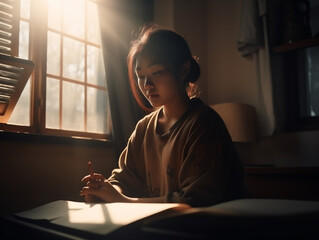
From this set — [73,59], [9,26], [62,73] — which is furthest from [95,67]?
[9,26]

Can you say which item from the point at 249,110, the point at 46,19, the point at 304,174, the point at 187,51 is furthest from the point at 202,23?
the point at 187,51

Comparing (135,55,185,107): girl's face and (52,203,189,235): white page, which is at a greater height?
(135,55,185,107): girl's face

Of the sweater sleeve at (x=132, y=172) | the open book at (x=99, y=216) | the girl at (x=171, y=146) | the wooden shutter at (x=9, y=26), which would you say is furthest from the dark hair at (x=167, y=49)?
the wooden shutter at (x=9, y=26)

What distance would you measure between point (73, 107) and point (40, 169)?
59 cm

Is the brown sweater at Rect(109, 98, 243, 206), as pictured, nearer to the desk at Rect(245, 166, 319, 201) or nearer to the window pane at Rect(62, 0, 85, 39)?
the desk at Rect(245, 166, 319, 201)

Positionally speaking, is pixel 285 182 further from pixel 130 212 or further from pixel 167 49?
pixel 130 212

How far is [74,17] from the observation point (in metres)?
2.13

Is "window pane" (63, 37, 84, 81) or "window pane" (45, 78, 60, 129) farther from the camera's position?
"window pane" (63, 37, 84, 81)

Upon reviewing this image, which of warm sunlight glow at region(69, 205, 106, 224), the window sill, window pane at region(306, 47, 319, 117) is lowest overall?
warm sunlight glow at region(69, 205, 106, 224)

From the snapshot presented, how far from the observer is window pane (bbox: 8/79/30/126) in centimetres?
172

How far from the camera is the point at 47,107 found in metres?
1.89

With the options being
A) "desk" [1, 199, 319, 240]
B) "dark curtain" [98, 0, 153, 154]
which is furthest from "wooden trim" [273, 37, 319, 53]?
"desk" [1, 199, 319, 240]

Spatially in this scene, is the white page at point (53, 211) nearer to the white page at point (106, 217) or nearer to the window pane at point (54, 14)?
the white page at point (106, 217)

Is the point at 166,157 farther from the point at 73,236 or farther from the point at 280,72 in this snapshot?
the point at 280,72
